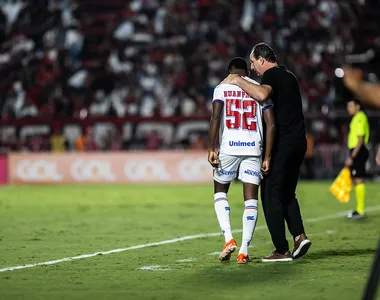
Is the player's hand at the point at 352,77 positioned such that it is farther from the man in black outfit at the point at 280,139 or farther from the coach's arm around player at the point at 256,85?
the man in black outfit at the point at 280,139

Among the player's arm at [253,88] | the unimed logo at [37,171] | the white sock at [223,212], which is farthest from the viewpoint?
the unimed logo at [37,171]

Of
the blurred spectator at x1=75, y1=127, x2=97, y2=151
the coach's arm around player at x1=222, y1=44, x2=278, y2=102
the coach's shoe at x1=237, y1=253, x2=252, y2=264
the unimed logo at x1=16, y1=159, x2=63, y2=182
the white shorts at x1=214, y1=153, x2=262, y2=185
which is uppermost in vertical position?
the coach's arm around player at x1=222, y1=44, x2=278, y2=102

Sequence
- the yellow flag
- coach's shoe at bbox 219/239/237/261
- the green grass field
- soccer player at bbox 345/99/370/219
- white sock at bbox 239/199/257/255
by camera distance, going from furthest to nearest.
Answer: the yellow flag, soccer player at bbox 345/99/370/219, white sock at bbox 239/199/257/255, coach's shoe at bbox 219/239/237/261, the green grass field

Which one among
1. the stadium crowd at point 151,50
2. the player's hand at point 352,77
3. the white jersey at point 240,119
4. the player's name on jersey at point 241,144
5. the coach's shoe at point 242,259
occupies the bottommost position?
the coach's shoe at point 242,259

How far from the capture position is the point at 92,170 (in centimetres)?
2917

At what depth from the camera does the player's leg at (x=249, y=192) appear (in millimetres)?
9250

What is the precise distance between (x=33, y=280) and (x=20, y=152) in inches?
888

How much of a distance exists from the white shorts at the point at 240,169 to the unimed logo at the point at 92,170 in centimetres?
1978

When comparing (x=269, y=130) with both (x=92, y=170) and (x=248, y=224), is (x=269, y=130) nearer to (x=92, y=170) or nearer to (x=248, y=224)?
(x=248, y=224)

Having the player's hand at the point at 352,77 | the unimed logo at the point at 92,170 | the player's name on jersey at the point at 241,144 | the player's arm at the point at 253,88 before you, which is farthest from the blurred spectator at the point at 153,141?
the player's hand at the point at 352,77

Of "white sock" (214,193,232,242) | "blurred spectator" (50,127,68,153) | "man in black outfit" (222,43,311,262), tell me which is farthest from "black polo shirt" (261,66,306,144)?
"blurred spectator" (50,127,68,153)

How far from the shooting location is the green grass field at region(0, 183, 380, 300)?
7340 mm

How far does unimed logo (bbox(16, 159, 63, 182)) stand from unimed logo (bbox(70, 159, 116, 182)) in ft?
2.01

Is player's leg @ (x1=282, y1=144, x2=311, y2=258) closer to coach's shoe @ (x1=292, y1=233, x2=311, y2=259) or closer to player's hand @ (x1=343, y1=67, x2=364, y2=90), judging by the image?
coach's shoe @ (x1=292, y1=233, x2=311, y2=259)
